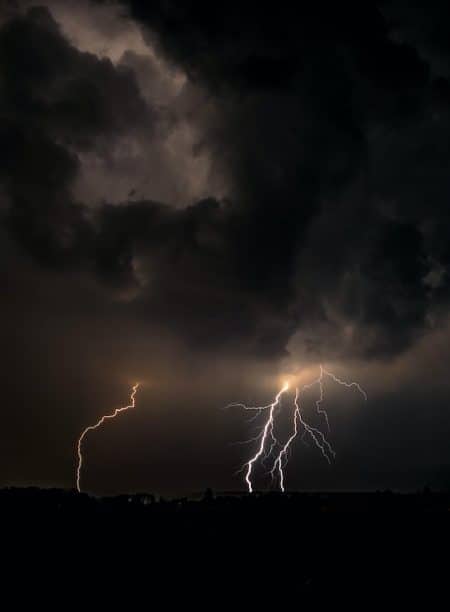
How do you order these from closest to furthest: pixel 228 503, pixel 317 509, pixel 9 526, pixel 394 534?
1. pixel 394 534
2. pixel 9 526
3. pixel 317 509
4. pixel 228 503

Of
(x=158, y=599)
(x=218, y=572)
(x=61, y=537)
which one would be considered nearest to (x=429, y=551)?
(x=218, y=572)

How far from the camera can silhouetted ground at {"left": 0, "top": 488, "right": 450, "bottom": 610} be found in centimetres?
835

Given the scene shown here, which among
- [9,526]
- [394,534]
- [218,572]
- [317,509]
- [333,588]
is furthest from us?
[317,509]

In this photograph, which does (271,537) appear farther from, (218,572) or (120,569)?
(120,569)

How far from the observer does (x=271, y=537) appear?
9.99 metres

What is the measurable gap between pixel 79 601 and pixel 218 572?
2.36 m

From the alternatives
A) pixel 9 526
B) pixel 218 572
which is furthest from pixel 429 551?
pixel 9 526

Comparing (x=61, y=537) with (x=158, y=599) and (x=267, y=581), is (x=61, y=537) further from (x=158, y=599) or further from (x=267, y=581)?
(x=267, y=581)

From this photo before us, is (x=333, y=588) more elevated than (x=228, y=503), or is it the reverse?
(x=228, y=503)

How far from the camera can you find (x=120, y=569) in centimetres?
908

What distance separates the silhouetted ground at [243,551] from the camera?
8.35 metres

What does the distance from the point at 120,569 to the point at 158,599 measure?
1.08 m

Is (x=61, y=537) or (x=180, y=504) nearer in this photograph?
(x=61, y=537)

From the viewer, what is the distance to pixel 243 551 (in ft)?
31.3
